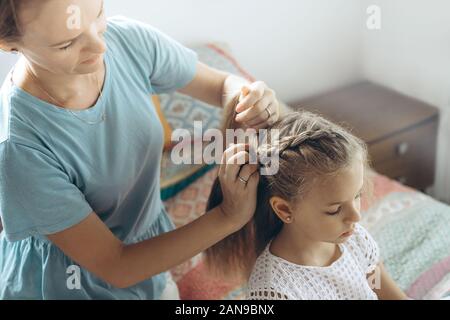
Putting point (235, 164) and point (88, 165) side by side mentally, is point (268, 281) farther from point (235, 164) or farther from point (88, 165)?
point (88, 165)

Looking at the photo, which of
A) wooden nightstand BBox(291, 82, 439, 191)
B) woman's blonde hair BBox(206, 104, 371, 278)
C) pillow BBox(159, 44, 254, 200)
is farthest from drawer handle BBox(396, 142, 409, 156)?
woman's blonde hair BBox(206, 104, 371, 278)

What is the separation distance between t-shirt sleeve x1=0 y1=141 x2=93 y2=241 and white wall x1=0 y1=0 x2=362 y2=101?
664 millimetres

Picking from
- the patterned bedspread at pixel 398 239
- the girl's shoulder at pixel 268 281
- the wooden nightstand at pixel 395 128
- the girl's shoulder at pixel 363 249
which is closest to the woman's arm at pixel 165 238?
the girl's shoulder at pixel 268 281

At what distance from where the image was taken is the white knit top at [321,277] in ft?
2.90

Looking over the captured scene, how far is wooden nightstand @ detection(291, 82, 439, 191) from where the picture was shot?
5.41 feet

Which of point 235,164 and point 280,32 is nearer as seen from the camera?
point 235,164

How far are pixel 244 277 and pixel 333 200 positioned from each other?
11.7 inches

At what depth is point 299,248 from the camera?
92 cm

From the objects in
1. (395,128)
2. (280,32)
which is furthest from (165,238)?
(395,128)

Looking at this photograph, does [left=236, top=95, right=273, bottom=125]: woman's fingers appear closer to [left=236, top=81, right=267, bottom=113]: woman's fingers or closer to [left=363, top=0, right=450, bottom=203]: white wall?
[left=236, top=81, right=267, bottom=113]: woman's fingers

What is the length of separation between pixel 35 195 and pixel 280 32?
1032 millimetres

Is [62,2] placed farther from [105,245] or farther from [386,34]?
[386,34]

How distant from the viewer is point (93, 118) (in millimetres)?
834

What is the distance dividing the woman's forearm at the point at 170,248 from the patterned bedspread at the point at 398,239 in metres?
0.36
